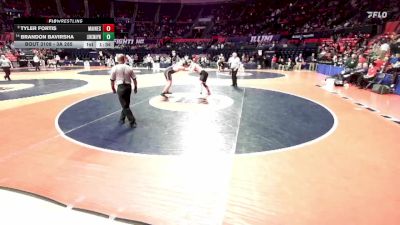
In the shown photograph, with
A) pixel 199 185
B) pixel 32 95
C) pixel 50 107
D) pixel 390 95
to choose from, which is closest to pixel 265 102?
pixel 390 95

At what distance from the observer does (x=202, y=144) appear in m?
5.87

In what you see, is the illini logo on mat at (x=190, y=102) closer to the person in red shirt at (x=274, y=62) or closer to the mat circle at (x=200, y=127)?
the mat circle at (x=200, y=127)

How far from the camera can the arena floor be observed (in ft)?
11.3

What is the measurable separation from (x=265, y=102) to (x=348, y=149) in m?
4.83

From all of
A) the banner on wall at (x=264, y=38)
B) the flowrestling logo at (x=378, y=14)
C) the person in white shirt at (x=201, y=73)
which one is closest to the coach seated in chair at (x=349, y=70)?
the person in white shirt at (x=201, y=73)

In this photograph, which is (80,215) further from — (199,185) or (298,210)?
(298,210)

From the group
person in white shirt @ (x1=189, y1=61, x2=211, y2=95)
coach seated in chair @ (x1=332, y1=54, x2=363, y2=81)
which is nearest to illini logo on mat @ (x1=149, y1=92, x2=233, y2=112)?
person in white shirt @ (x1=189, y1=61, x2=211, y2=95)

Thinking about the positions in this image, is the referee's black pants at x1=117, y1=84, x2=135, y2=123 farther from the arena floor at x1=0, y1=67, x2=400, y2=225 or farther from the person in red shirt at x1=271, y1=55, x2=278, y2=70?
the person in red shirt at x1=271, y1=55, x2=278, y2=70
